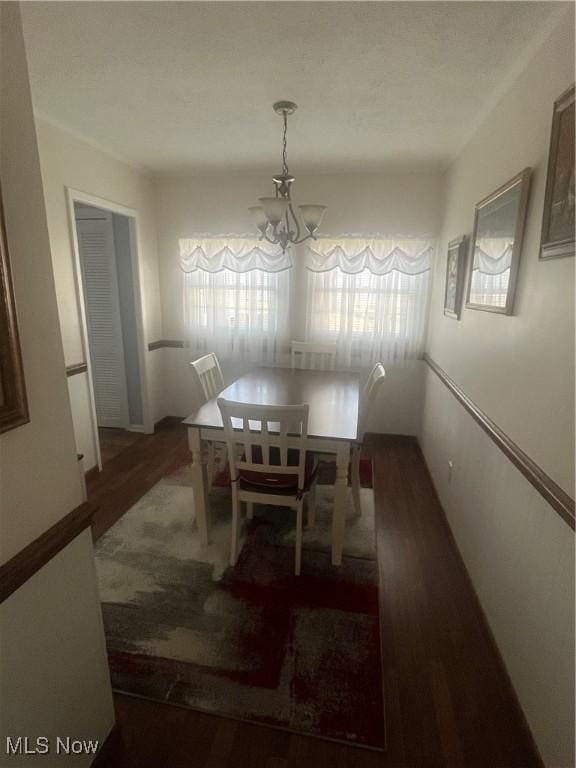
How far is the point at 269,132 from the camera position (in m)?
2.50

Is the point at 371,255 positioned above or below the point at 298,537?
above

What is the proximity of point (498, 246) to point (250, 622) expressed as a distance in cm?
212

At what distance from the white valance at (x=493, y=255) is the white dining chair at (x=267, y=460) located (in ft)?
3.69

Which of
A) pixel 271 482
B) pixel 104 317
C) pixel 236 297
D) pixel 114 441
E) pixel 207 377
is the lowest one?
pixel 114 441

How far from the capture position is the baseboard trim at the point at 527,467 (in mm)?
1096

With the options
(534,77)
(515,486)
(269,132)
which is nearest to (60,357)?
(515,486)

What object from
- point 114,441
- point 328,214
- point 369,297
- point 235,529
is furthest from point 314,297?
point 114,441

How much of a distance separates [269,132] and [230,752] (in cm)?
319

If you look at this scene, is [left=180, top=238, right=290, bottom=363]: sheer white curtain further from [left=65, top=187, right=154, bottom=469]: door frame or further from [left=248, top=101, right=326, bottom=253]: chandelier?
[left=248, top=101, right=326, bottom=253]: chandelier

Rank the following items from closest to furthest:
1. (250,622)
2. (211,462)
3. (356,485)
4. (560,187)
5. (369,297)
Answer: (560,187) < (250,622) < (356,485) < (211,462) < (369,297)

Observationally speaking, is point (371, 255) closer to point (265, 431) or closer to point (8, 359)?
point (265, 431)

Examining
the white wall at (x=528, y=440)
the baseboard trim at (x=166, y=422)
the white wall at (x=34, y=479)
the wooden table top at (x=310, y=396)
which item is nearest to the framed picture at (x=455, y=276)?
the white wall at (x=528, y=440)

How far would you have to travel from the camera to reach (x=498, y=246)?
1786 mm

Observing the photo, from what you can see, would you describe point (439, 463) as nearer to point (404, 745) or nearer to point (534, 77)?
point (404, 745)
